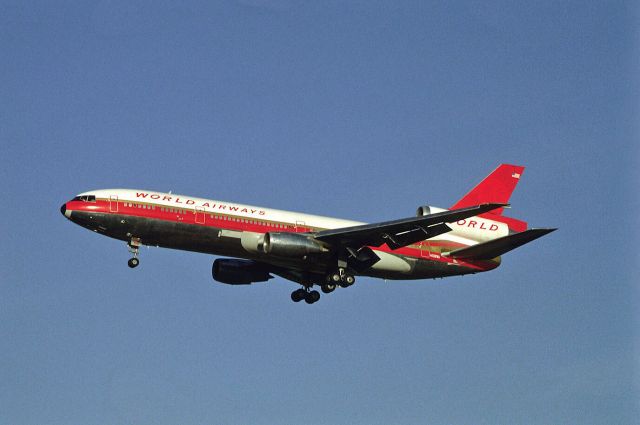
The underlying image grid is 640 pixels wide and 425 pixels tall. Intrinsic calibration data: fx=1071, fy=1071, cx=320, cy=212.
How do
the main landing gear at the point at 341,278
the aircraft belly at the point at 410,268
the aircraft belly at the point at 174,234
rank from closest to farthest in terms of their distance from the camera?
the aircraft belly at the point at 174,234, the main landing gear at the point at 341,278, the aircraft belly at the point at 410,268

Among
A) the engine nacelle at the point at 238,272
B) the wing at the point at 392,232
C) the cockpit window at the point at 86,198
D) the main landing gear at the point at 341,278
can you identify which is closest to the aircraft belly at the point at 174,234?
the cockpit window at the point at 86,198

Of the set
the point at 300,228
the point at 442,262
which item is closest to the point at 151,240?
the point at 300,228

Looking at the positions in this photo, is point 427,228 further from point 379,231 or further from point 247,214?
point 247,214

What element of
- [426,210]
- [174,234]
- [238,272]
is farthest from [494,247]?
[174,234]

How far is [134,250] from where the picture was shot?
59844mm

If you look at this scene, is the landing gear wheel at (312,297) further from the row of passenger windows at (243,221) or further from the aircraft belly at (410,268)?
the row of passenger windows at (243,221)

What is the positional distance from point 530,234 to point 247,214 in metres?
16.0

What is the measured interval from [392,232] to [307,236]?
16.0 ft

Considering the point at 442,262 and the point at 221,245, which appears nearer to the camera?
the point at 221,245

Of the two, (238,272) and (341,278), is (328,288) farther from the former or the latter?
(238,272)

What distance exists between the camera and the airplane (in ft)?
194

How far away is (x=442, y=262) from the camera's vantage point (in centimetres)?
6494

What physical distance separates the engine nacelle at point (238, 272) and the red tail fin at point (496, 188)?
12936 millimetres

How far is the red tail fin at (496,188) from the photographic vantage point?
6750 centimetres
